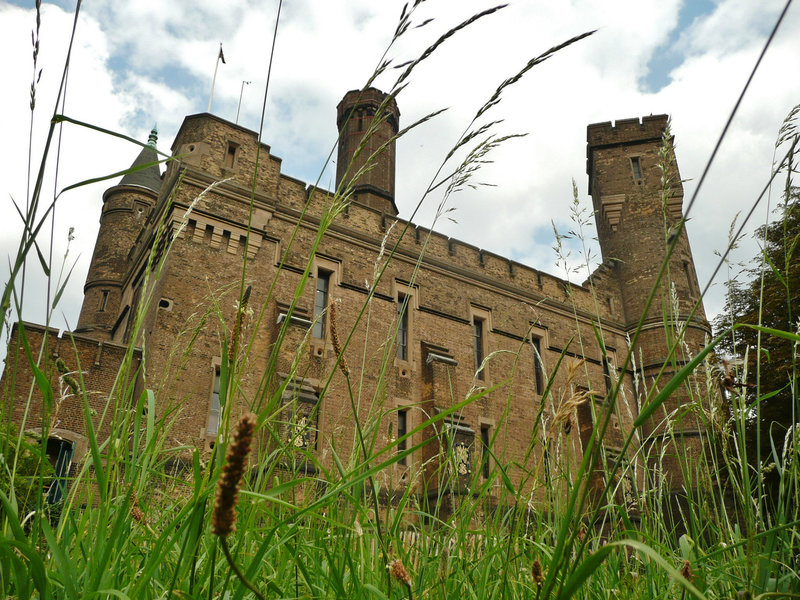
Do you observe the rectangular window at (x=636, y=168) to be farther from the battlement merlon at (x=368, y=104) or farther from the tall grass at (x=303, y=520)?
the tall grass at (x=303, y=520)

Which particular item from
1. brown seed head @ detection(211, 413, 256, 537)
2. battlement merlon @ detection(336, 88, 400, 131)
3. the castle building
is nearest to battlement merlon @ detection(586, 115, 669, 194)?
the castle building

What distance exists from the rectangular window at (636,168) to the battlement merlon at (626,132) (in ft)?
1.85

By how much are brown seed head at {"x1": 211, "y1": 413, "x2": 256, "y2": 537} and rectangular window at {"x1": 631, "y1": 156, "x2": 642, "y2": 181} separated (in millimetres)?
19760

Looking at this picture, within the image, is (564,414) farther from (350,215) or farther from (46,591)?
(350,215)

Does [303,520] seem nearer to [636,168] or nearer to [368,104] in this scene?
[368,104]

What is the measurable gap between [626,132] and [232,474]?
20.5 m

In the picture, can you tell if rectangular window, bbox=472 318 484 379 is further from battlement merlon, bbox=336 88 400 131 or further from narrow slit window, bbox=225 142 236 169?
narrow slit window, bbox=225 142 236 169

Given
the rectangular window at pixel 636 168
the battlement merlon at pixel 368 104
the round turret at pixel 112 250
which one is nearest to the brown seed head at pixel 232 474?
the battlement merlon at pixel 368 104

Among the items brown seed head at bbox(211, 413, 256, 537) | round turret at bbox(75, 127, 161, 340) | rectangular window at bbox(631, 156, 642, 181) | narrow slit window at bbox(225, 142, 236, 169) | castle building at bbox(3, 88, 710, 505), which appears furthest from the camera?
round turret at bbox(75, 127, 161, 340)

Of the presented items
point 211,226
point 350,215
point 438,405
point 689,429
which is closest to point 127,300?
point 211,226

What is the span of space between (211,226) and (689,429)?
1231 cm

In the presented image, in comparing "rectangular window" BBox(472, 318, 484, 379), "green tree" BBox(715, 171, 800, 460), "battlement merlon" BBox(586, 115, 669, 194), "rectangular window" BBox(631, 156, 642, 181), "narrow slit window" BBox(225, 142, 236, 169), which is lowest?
"green tree" BBox(715, 171, 800, 460)

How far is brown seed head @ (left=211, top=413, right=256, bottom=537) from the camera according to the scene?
0.49 m

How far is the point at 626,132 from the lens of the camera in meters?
18.8
